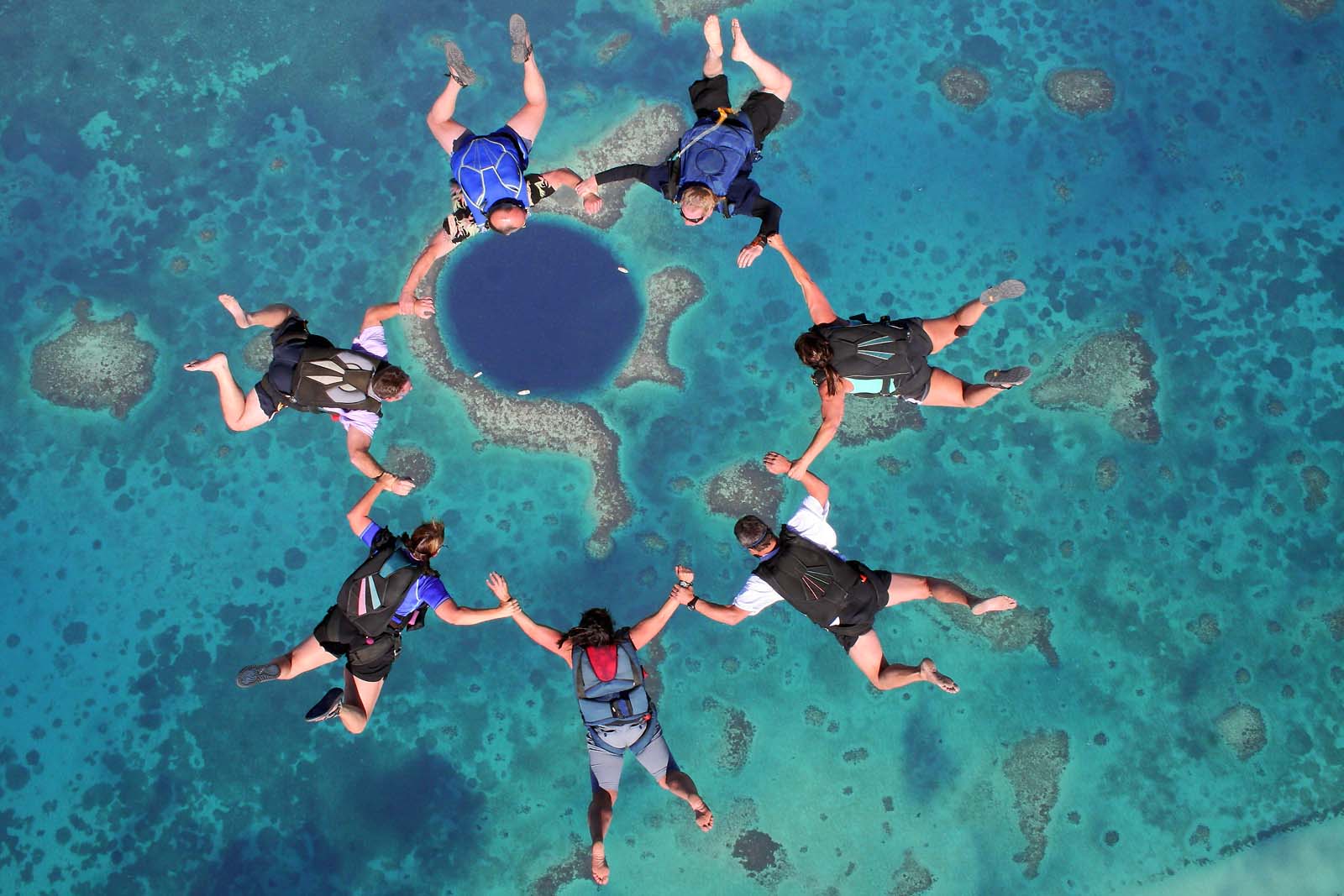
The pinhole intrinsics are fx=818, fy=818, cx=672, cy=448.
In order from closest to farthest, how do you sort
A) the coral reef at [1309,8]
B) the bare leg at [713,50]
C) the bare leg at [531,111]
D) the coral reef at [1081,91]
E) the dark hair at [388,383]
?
the dark hair at [388,383] → the bare leg at [713,50] → the bare leg at [531,111] → the coral reef at [1081,91] → the coral reef at [1309,8]

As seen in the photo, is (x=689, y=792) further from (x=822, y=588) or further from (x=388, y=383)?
(x=388, y=383)

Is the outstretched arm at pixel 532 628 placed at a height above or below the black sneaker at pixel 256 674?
above

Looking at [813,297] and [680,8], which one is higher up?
[680,8]

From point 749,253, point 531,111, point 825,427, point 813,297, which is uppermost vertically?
point 531,111

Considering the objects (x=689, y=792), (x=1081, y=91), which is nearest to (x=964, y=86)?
(x=1081, y=91)

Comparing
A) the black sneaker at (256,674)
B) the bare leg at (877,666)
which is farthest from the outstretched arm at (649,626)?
the black sneaker at (256,674)

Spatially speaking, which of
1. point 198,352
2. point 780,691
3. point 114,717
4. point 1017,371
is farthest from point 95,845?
point 1017,371

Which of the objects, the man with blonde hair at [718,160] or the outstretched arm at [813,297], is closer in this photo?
the man with blonde hair at [718,160]

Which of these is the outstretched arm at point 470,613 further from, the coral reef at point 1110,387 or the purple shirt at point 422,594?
the coral reef at point 1110,387
